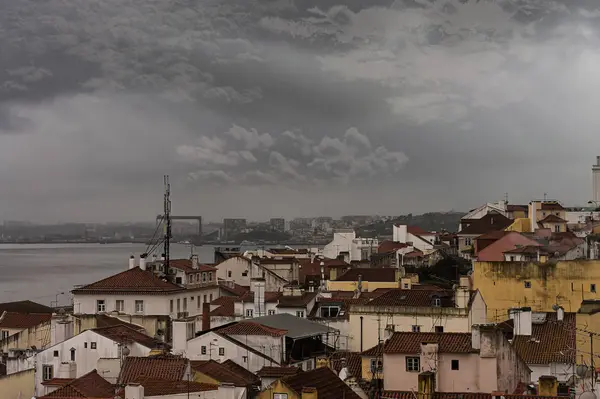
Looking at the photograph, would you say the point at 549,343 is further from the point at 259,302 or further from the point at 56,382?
the point at 259,302

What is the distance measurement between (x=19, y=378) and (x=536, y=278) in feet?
66.2

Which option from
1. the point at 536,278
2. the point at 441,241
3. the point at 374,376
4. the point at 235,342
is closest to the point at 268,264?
the point at 441,241

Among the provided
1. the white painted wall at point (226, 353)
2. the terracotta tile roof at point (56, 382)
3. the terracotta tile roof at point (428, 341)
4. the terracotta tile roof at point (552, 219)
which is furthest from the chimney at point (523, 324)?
the terracotta tile roof at point (552, 219)

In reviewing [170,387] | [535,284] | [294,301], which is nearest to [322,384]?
[170,387]

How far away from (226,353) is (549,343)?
872cm

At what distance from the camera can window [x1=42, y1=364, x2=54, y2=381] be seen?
28.2m

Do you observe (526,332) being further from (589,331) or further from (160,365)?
(160,365)

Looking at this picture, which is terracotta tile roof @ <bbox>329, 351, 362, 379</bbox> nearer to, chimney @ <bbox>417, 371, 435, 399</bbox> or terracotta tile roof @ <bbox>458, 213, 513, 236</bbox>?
chimney @ <bbox>417, 371, 435, 399</bbox>

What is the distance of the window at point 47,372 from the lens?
1111 inches

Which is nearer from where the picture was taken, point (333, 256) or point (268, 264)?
point (268, 264)

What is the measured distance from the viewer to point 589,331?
26.1 m

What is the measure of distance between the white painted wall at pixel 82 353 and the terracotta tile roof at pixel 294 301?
1095cm

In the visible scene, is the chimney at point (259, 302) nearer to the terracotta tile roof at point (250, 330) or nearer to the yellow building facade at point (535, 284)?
the yellow building facade at point (535, 284)

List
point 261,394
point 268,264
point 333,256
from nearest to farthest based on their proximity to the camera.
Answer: point 261,394 → point 268,264 → point 333,256
